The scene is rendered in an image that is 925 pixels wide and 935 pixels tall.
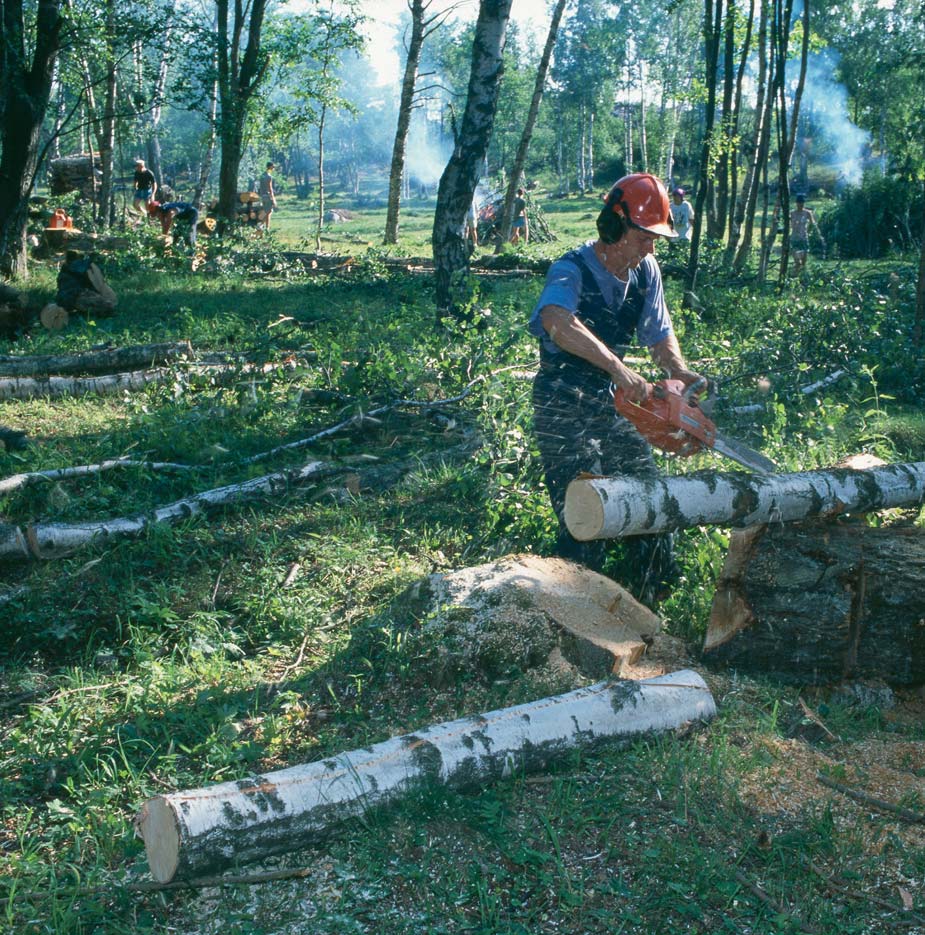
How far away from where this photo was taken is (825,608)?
392 cm

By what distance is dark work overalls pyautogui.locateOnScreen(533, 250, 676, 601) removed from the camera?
4.49m

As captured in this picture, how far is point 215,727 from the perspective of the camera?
357cm

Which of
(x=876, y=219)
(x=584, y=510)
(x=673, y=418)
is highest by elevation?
(x=876, y=219)

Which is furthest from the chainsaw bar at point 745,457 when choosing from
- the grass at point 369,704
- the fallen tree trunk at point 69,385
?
the fallen tree trunk at point 69,385

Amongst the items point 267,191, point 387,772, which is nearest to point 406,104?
point 267,191

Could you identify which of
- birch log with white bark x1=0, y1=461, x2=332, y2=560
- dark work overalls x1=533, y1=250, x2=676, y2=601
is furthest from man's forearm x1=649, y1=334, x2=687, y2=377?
birch log with white bark x1=0, y1=461, x2=332, y2=560

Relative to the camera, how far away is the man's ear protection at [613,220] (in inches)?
169

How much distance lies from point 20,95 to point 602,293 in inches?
410

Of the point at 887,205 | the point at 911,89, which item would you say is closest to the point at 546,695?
the point at 887,205

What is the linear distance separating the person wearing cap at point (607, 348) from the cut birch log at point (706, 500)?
0.48 meters

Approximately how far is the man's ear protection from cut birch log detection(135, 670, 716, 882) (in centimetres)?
198

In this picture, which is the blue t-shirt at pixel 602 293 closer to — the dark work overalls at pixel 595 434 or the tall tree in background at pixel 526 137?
the dark work overalls at pixel 595 434

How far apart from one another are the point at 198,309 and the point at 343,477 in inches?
269

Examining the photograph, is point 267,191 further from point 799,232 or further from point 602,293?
point 602,293
